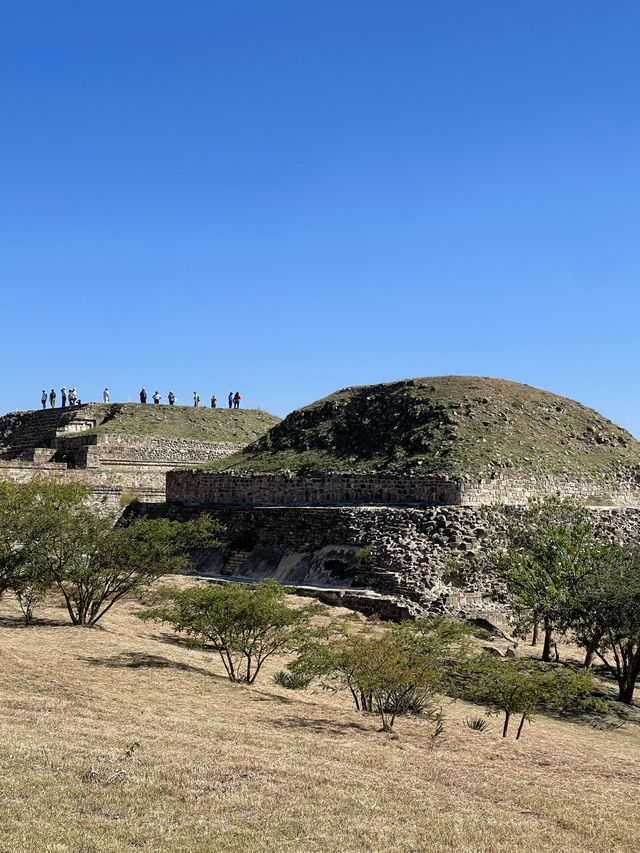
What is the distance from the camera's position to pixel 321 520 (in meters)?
23.8

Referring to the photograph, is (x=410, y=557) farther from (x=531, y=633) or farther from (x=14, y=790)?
(x=14, y=790)

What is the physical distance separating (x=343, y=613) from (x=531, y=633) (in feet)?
15.9

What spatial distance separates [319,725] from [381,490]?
14.7 m

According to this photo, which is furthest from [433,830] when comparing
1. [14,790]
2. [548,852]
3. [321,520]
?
[321,520]

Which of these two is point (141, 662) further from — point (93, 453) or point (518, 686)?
point (93, 453)

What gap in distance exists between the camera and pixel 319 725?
434 inches

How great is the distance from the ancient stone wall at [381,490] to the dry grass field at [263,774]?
→ 11.2 metres

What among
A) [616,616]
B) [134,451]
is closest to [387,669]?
[616,616]

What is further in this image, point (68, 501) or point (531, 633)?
point (531, 633)

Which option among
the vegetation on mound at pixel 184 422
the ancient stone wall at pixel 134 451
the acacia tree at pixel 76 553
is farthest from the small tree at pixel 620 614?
the vegetation on mound at pixel 184 422

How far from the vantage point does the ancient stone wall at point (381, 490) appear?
24.1 meters

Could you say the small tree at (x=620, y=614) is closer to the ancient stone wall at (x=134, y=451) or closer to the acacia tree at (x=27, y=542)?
the acacia tree at (x=27, y=542)

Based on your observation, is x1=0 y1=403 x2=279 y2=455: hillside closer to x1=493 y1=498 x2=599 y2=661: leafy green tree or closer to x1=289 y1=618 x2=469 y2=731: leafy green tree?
x1=493 y1=498 x2=599 y2=661: leafy green tree

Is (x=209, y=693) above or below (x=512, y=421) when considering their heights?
below
